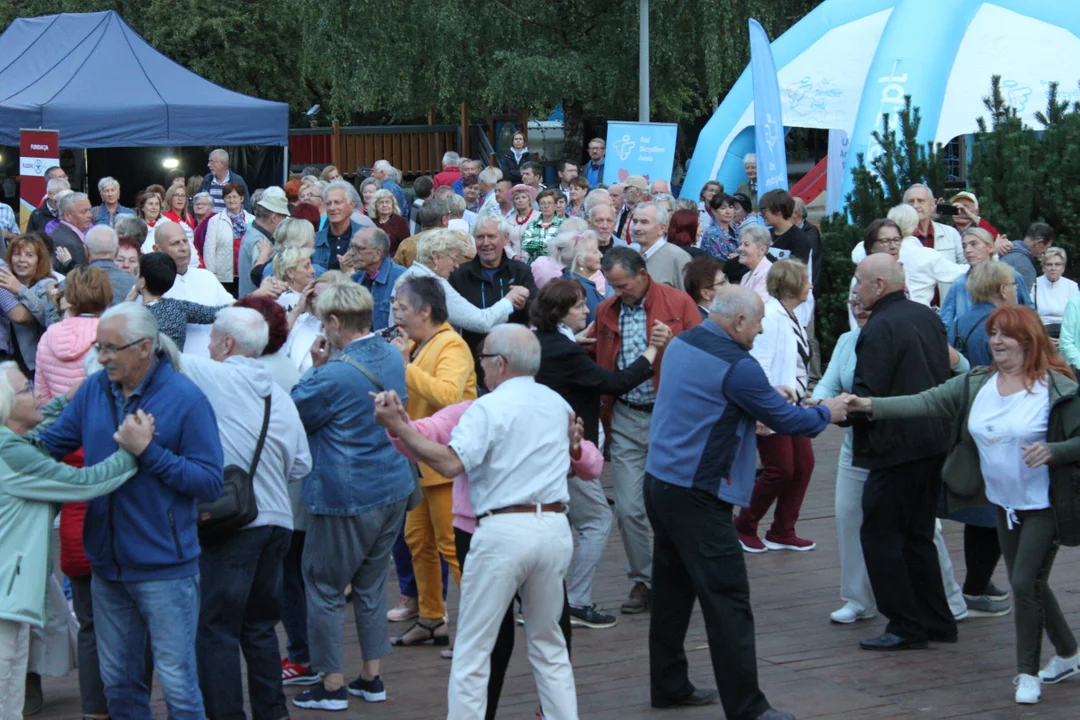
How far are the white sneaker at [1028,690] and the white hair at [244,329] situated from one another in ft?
11.7

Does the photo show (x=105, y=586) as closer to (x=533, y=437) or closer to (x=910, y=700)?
(x=533, y=437)

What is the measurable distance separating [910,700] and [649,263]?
436 cm

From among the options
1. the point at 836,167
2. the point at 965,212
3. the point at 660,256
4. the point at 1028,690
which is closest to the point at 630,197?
the point at 965,212

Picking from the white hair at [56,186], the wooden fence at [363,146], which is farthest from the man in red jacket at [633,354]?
the wooden fence at [363,146]

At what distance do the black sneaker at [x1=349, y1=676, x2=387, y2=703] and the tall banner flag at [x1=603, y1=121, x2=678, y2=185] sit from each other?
446 inches

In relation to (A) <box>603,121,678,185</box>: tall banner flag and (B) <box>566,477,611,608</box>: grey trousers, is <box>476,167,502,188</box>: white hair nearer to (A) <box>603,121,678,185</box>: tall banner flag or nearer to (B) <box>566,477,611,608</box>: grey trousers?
(A) <box>603,121,678,185</box>: tall banner flag

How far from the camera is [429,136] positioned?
29.8 meters

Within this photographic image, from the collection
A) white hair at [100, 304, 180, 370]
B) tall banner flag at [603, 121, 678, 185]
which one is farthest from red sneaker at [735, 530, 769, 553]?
tall banner flag at [603, 121, 678, 185]

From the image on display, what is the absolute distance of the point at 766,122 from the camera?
16.0 metres

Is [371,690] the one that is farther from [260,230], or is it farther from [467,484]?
[260,230]

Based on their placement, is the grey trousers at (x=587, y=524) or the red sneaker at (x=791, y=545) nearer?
the grey trousers at (x=587, y=524)

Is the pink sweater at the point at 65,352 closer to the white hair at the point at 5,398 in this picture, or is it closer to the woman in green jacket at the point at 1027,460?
the white hair at the point at 5,398

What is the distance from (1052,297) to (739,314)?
6.18 meters

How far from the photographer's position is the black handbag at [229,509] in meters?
5.27
